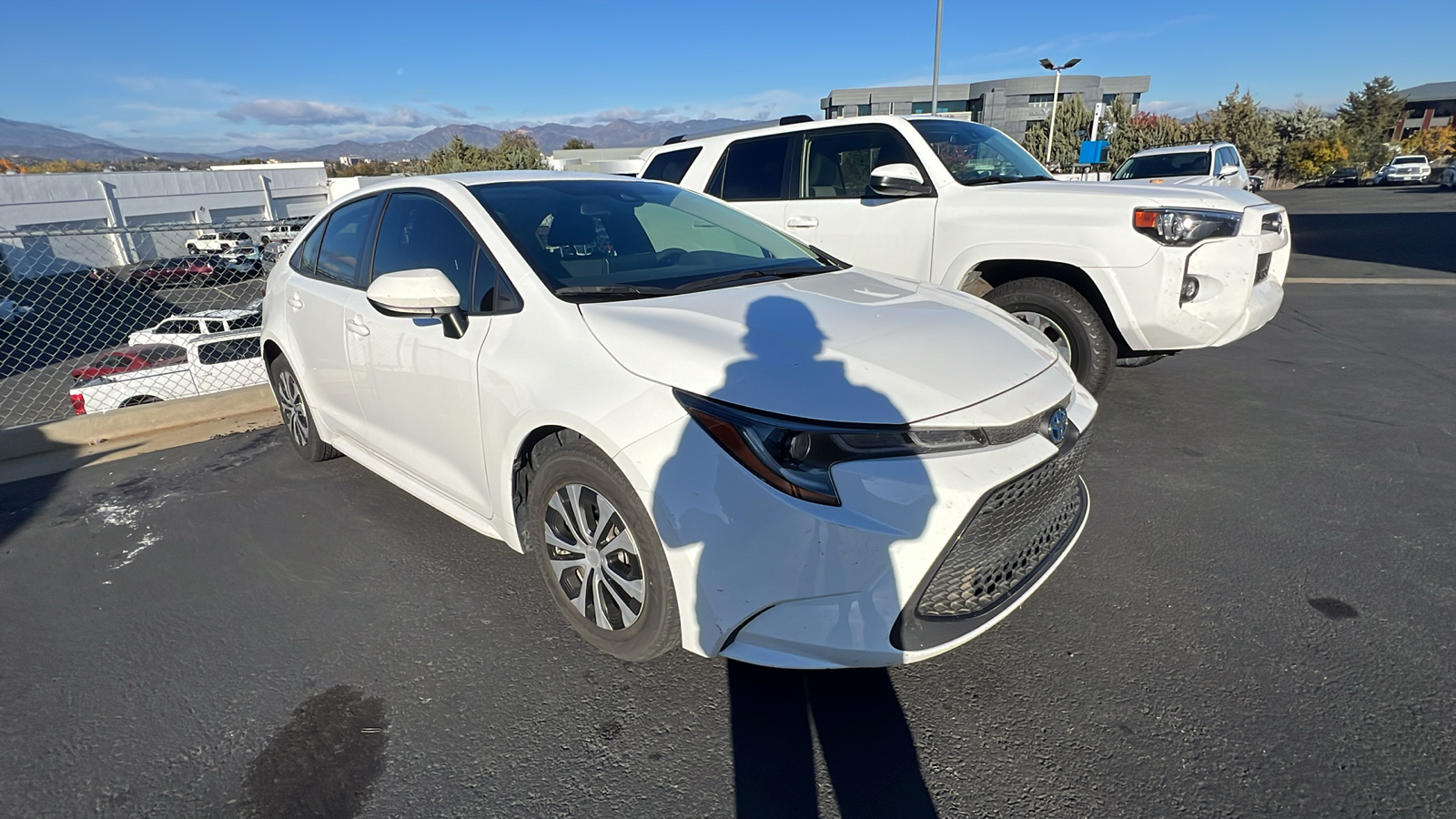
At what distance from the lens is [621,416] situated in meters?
2.16

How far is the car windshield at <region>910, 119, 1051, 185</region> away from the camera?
16.4 ft

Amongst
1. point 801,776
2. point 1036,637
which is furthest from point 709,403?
point 1036,637

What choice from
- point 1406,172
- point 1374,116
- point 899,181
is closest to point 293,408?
point 899,181

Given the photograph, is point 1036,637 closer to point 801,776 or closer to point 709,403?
point 801,776

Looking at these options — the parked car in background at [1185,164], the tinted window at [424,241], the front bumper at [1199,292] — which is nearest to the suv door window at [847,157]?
the front bumper at [1199,292]

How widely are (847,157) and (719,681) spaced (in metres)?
4.12

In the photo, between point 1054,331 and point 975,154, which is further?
point 975,154

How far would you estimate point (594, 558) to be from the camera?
2408 millimetres

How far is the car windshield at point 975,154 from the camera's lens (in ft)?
16.4

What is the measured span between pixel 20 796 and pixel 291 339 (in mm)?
2451

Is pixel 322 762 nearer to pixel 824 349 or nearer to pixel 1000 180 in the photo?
pixel 824 349

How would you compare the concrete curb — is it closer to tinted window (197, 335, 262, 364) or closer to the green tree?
tinted window (197, 335, 262, 364)

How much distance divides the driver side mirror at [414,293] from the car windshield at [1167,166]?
14.1 meters

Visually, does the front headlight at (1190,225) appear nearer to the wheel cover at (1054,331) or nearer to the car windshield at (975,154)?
the wheel cover at (1054,331)
